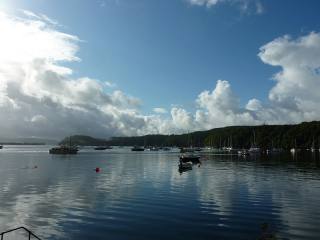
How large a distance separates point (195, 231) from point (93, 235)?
937 cm

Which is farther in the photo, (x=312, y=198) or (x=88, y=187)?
(x=88, y=187)

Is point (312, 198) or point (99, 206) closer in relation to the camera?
point (99, 206)

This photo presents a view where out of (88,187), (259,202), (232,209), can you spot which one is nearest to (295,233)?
(232,209)

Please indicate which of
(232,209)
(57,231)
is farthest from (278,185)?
(57,231)

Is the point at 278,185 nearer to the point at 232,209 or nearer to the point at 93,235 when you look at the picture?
the point at 232,209

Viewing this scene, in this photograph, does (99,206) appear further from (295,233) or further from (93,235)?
(295,233)

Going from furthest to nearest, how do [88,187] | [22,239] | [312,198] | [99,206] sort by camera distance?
[88,187] → [312,198] → [99,206] → [22,239]

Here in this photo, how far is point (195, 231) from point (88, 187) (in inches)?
1470

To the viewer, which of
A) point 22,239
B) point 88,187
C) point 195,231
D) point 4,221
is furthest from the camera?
point 88,187

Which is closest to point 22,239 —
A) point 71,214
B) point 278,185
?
point 71,214

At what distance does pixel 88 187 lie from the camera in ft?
221

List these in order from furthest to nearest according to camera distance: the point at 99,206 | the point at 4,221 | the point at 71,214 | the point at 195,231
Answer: the point at 99,206, the point at 71,214, the point at 4,221, the point at 195,231

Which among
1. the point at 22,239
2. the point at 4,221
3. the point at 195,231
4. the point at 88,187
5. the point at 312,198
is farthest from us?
the point at 88,187

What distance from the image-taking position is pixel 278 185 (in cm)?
6762
